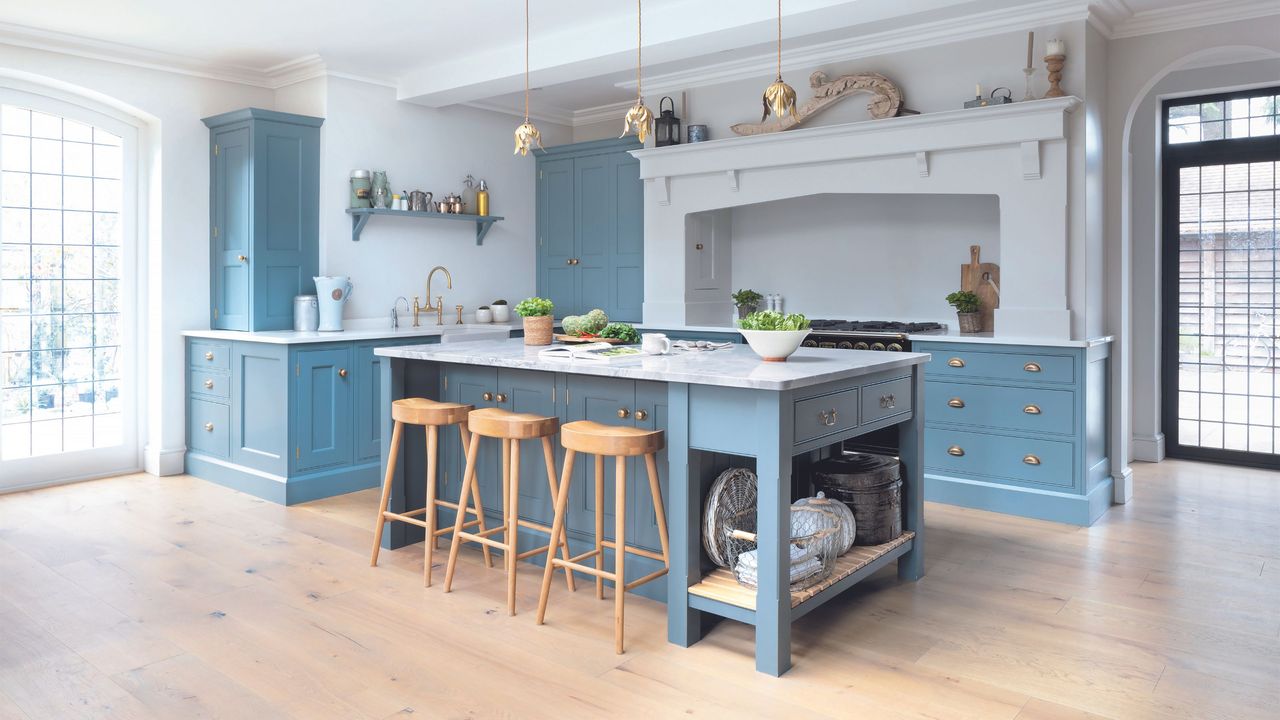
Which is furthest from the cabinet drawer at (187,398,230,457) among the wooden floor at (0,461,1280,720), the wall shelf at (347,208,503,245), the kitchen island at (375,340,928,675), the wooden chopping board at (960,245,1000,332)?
the wooden chopping board at (960,245,1000,332)

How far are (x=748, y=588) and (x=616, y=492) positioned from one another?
21.9 inches

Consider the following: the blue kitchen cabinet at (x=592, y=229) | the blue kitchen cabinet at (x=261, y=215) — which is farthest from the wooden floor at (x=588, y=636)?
the blue kitchen cabinet at (x=592, y=229)

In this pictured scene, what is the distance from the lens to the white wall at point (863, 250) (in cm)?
566

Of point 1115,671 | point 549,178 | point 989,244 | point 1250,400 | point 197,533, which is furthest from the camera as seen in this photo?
point 549,178

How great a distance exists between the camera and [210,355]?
5.69 meters

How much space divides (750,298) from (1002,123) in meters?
2.06

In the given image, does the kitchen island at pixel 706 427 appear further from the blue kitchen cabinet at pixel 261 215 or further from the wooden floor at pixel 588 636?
the blue kitchen cabinet at pixel 261 215

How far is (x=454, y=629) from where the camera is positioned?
10.5ft

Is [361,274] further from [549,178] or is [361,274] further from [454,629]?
[454,629]

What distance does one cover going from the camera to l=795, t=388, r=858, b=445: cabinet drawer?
9.70ft

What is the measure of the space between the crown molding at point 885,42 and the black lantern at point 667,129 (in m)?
0.25

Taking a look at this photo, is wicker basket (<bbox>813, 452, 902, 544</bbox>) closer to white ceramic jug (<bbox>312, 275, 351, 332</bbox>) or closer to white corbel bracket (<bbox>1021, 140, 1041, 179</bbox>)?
white corbel bracket (<bbox>1021, 140, 1041, 179</bbox>)

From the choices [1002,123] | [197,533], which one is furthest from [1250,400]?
[197,533]

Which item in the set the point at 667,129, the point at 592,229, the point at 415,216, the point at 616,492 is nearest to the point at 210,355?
the point at 415,216
